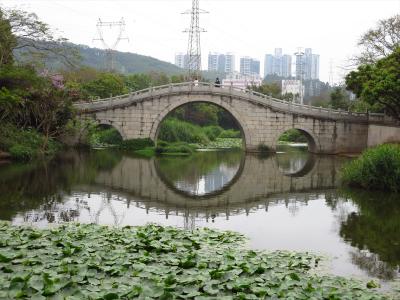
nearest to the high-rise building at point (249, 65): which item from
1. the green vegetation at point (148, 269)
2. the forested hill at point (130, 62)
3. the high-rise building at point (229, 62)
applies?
the high-rise building at point (229, 62)

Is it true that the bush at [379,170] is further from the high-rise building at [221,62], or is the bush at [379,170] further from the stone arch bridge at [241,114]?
the high-rise building at [221,62]

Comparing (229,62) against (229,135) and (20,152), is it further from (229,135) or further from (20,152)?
(20,152)

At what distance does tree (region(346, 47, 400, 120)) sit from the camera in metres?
25.0

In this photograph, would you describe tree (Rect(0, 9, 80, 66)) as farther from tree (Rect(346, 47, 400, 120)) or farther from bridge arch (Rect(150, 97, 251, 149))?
tree (Rect(346, 47, 400, 120))

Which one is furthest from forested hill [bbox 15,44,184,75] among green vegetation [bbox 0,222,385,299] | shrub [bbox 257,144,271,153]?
green vegetation [bbox 0,222,385,299]

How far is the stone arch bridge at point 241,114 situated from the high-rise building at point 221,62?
14334 cm

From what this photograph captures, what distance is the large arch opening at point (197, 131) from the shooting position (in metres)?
32.2

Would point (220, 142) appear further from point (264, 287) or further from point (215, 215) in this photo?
point (264, 287)

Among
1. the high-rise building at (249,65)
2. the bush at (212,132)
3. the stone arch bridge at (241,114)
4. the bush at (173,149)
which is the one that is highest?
the high-rise building at (249,65)

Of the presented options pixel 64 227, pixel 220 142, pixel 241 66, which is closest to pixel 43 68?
pixel 64 227

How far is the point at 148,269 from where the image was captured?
708 centimetres

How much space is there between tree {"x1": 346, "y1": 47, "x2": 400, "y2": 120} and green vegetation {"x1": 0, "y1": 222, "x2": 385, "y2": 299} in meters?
18.3

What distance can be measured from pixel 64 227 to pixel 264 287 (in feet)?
15.6

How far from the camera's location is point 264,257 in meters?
8.29
